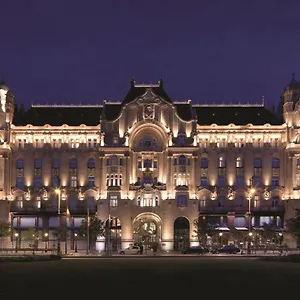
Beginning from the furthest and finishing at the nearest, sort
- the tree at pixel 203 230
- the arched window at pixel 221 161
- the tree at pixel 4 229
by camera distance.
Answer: the arched window at pixel 221 161 < the tree at pixel 203 230 < the tree at pixel 4 229

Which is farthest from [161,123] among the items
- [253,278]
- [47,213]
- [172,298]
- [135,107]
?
[172,298]

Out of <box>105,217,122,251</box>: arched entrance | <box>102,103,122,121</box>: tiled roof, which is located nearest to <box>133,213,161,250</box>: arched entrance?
<box>105,217,122,251</box>: arched entrance

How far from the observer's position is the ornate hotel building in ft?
453

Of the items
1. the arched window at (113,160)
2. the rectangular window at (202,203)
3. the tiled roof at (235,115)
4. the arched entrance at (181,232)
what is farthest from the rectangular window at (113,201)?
the tiled roof at (235,115)

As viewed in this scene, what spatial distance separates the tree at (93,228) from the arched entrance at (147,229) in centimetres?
775

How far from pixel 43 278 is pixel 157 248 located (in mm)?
78332

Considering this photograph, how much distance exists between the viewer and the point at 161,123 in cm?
14000

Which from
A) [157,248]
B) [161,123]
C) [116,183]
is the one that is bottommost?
[157,248]

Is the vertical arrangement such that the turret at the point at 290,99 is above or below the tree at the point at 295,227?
above

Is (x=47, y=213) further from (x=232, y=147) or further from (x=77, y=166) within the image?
(x=232, y=147)

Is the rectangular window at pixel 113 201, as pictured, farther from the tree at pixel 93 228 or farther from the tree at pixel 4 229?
the tree at pixel 4 229

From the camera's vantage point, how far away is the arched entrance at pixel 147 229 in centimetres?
13775

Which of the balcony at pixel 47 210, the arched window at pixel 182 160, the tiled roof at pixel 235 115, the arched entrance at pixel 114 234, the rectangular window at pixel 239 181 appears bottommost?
the arched entrance at pixel 114 234

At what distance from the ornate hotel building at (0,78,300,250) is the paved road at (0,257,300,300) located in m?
70.6
